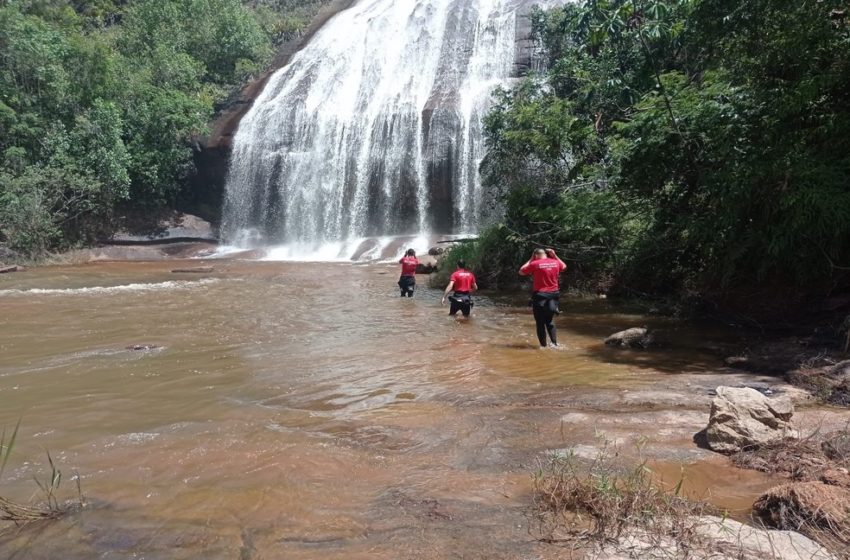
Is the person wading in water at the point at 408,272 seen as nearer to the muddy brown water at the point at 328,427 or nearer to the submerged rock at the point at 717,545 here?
the muddy brown water at the point at 328,427

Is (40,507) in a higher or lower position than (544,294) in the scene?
lower

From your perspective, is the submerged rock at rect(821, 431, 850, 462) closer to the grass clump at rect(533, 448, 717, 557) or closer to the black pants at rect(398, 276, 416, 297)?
the grass clump at rect(533, 448, 717, 557)

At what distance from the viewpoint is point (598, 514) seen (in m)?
3.10

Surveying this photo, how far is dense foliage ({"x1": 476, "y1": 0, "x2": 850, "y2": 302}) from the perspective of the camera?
7.41 m

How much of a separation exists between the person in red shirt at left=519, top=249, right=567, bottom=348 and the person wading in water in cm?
497

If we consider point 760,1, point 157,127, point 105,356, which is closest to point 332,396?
point 105,356

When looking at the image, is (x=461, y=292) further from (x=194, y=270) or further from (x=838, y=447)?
(x=194, y=270)

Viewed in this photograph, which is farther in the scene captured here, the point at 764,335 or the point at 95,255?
the point at 95,255

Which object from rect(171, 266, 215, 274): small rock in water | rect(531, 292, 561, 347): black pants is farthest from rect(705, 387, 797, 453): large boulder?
rect(171, 266, 215, 274): small rock in water

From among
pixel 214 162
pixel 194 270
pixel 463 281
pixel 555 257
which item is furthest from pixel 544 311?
pixel 214 162

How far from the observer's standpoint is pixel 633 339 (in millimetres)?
8180

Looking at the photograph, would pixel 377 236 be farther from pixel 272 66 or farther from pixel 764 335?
Answer: pixel 764 335

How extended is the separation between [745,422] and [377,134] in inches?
1068

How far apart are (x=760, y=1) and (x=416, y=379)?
274 inches
